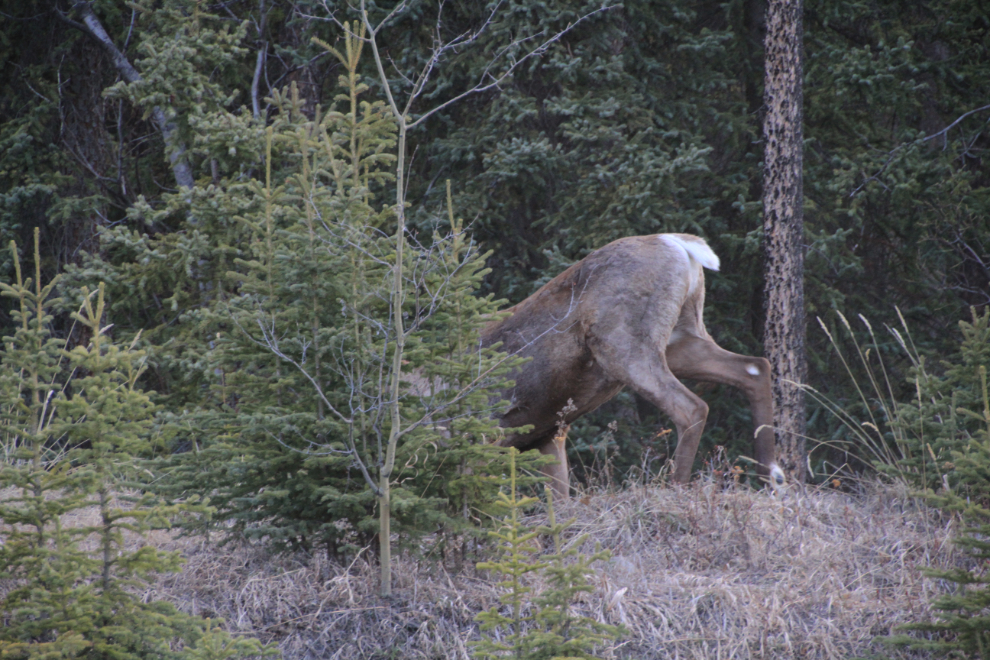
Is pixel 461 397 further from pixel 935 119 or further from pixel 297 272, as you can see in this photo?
pixel 935 119

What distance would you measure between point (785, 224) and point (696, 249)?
7.65 ft

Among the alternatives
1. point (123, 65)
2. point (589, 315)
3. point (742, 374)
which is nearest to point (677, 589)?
point (589, 315)

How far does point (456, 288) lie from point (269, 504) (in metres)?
1.39

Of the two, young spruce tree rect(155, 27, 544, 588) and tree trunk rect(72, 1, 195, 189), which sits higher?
tree trunk rect(72, 1, 195, 189)

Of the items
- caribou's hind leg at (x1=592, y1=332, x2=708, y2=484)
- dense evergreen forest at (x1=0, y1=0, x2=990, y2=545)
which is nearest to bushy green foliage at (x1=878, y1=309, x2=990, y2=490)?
caribou's hind leg at (x1=592, y1=332, x2=708, y2=484)

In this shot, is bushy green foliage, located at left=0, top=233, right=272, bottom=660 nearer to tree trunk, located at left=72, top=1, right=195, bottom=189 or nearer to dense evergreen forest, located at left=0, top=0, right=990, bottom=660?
dense evergreen forest, located at left=0, top=0, right=990, bottom=660

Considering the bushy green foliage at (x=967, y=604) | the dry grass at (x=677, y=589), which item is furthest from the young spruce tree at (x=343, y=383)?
the bushy green foliage at (x=967, y=604)

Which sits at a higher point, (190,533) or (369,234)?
(369,234)

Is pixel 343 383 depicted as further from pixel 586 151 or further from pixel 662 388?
pixel 586 151

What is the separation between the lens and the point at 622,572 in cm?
432

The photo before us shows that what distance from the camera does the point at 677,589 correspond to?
4141mm

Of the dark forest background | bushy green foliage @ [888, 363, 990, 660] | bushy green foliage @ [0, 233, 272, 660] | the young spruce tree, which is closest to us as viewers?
bushy green foliage @ [0, 233, 272, 660]

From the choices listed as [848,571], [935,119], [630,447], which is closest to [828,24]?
[935,119]

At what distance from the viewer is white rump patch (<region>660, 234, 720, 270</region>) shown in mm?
5957
